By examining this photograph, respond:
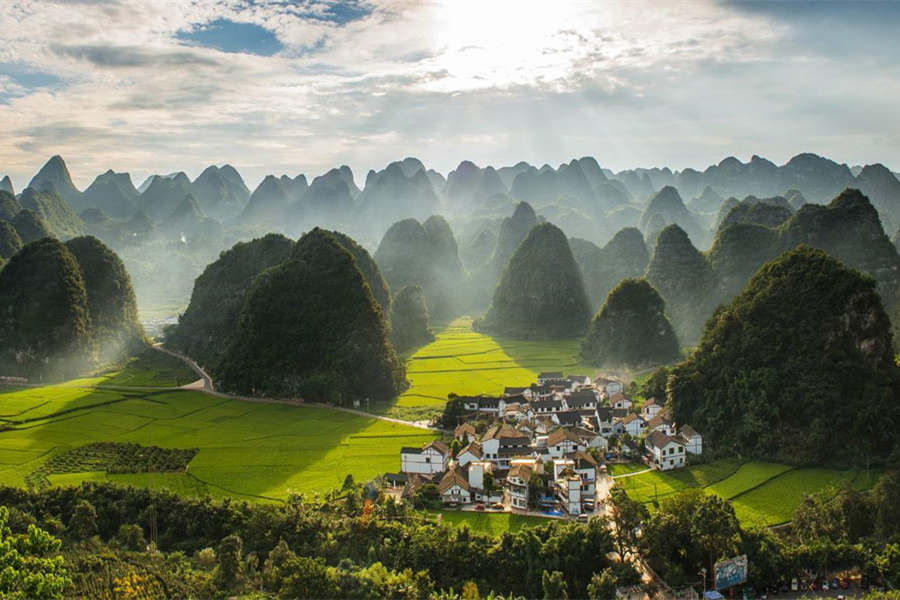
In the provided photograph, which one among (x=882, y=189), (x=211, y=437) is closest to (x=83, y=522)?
(x=211, y=437)

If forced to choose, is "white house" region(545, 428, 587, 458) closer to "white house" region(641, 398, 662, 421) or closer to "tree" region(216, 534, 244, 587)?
"white house" region(641, 398, 662, 421)

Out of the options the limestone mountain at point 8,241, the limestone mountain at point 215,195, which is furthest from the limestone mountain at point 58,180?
the limestone mountain at point 8,241

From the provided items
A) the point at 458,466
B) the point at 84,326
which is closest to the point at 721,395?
the point at 458,466

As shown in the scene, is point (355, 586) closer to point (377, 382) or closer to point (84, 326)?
point (377, 382)

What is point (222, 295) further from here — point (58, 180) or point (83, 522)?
point (58, 180)

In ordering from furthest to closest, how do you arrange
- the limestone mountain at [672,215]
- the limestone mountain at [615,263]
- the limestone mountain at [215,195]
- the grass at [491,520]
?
the limestone mountain at [215,195], the limestone mountain at [672,215], the limestone mountain at [615,263], the grass at [491,520]

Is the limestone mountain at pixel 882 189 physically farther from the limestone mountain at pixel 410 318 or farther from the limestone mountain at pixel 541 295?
the limestone mountain at pixel 410 318

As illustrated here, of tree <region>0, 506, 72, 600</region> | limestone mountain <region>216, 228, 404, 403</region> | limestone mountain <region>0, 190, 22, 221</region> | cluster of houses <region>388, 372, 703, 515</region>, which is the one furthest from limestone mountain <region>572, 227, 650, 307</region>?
limestone mountain <region>0, 190, 22, 221</region>
